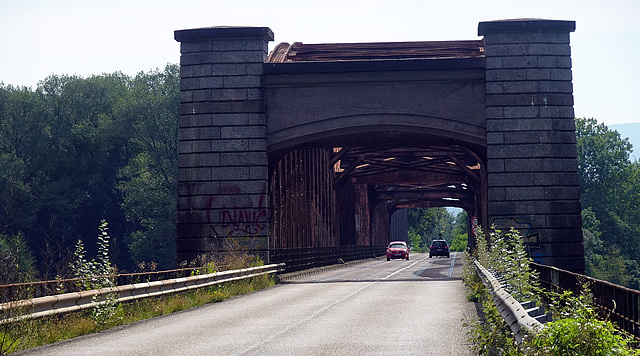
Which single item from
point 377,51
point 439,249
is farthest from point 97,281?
point 439,249

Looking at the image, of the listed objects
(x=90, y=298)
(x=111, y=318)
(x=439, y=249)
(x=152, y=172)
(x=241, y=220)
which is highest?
(x=152, y=172)

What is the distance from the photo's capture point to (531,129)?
29.1 meters

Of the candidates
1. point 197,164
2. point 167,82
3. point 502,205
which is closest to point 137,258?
point 167,82

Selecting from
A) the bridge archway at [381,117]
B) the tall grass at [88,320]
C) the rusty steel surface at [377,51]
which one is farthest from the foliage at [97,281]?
the rusty steel surface at [377,51]

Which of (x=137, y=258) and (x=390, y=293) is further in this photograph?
(x=137, y=258)

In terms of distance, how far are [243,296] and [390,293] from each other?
4282 millimetres

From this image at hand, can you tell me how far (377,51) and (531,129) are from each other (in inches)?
289

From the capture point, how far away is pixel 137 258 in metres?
73.2

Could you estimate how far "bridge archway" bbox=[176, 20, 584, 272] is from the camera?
94.7ft

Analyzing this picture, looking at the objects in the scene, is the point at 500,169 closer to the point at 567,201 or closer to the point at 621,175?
the point at 567,201

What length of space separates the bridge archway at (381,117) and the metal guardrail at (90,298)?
7458 millimetres

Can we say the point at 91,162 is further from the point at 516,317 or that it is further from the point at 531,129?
the point at 516,317

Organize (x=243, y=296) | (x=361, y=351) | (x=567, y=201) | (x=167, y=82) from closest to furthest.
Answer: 1. (x=361, y=351)
2. (x=243, y=296)
3. (x=567, y=201)
4. (x=167, y=82)

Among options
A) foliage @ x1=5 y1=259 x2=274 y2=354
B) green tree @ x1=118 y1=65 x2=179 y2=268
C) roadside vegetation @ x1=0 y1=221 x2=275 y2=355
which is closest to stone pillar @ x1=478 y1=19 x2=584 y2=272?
foliage @ x1=5 y1=259 x2=274 y2=354
